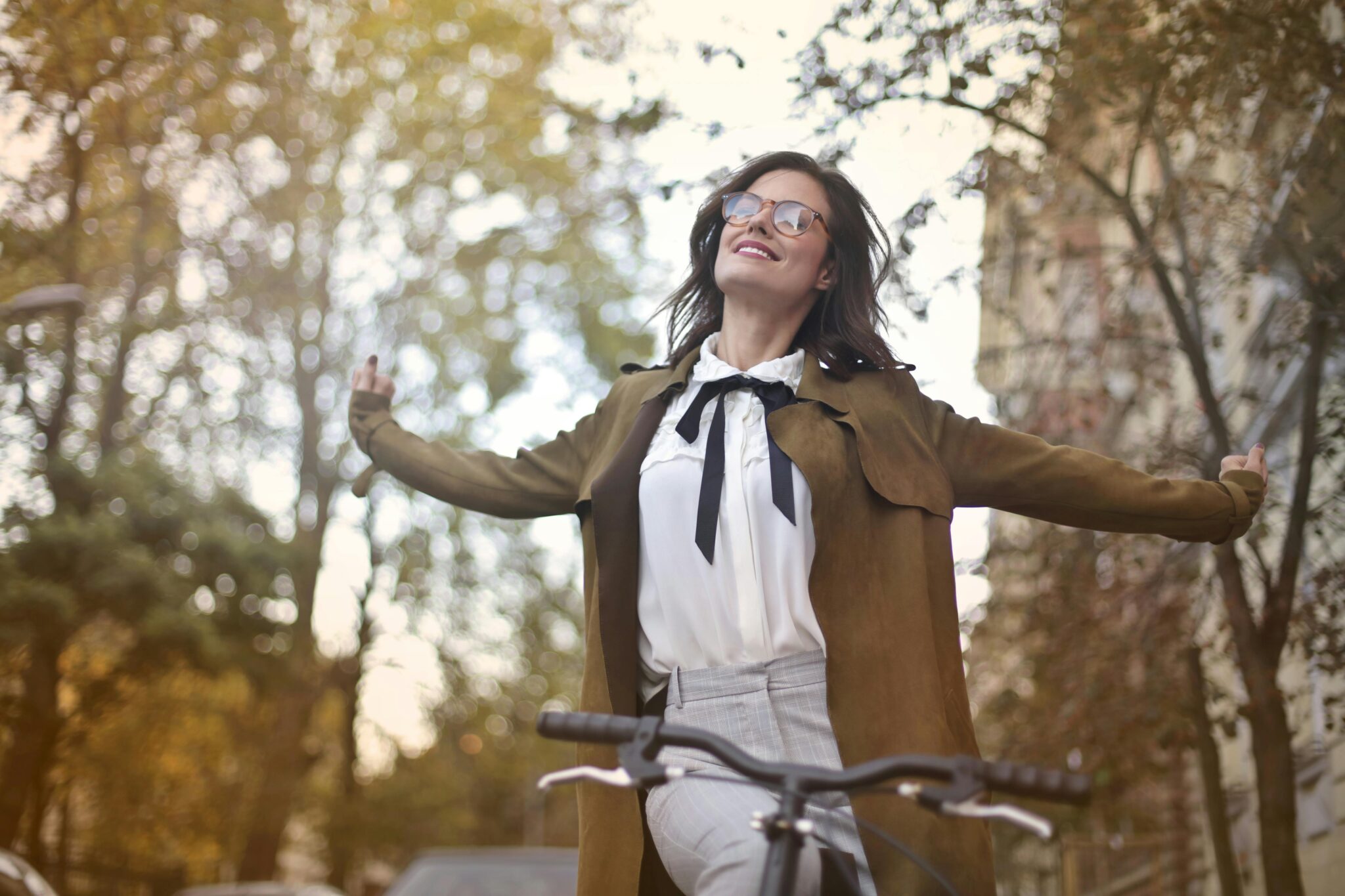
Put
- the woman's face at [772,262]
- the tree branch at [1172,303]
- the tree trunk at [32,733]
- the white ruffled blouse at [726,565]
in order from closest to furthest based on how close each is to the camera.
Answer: the white ruffled blouse at [726,565] < the woman's face at [772,262] < the tree branch at [1172,303] < the tree trunk at [32,733]

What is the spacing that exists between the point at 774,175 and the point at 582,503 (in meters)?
1.04

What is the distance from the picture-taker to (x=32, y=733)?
12141 mm

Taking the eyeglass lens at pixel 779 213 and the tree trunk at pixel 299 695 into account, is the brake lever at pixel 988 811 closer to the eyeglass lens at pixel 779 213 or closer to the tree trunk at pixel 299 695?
the eyeglass lens at pixel 779 213

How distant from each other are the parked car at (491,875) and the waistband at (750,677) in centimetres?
605

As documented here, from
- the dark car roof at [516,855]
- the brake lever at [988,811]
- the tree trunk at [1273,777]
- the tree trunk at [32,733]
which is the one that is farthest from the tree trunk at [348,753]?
the brake lever at [988,811]

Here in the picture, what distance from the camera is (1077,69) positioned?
5.57 metres

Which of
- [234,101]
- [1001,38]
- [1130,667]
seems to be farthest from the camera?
[234,101]

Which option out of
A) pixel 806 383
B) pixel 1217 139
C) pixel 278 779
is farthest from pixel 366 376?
pixel 278 779

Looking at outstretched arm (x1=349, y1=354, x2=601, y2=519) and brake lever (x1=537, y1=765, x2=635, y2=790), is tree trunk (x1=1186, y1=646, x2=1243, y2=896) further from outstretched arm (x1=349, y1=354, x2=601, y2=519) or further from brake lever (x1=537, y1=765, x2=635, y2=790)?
brake lever (x1=537, y1=765, x2=635, y2=790)

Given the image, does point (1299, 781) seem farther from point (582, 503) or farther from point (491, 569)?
point (491, 569)

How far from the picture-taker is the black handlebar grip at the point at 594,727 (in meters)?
1.96

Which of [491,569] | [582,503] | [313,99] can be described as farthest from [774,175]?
[491,569]

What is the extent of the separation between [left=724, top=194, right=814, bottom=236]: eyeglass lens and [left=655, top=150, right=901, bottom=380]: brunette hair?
13 centimetres

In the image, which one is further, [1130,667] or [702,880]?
[1130,667]
